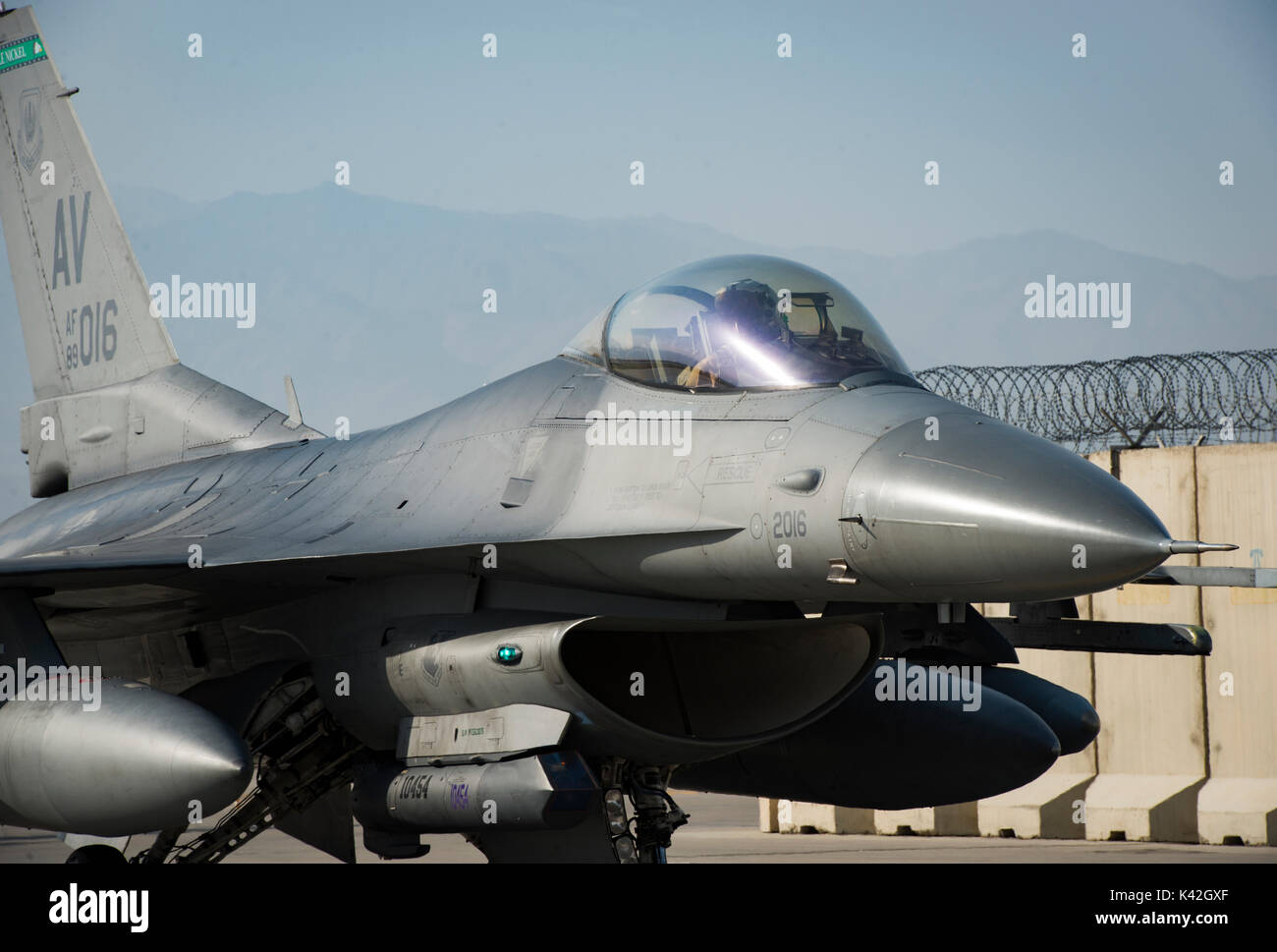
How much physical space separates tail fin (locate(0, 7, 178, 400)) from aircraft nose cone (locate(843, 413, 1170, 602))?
6887mm

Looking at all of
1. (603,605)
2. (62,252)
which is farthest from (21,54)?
(603,605)

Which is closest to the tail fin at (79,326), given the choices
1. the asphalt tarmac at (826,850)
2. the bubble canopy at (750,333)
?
the asphalt tarmac at (826,850)

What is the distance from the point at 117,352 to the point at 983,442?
24.6ft

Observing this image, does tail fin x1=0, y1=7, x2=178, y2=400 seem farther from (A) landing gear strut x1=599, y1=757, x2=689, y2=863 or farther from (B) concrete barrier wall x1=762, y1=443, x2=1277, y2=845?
(B) concrete barrier wall x1=762, y1=443, x2=1277, y2=845

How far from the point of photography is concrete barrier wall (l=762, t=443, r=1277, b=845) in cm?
1376

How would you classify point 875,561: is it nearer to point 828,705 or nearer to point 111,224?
point 828,705

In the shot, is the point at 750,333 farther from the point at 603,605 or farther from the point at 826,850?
the point at 826,850

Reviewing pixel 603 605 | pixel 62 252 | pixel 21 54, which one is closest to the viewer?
pixel 603 605

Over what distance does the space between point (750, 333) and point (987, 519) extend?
1634 mm

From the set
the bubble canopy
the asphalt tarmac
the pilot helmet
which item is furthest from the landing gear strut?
the asphalt tarmac

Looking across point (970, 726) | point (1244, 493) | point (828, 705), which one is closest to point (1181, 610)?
point (1244, 493)

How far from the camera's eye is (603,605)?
6.59 metres

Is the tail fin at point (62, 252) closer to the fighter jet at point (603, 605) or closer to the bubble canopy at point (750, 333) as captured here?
the fighter jet at point (603, 605)

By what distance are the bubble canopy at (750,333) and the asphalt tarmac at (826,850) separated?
22.1ft
